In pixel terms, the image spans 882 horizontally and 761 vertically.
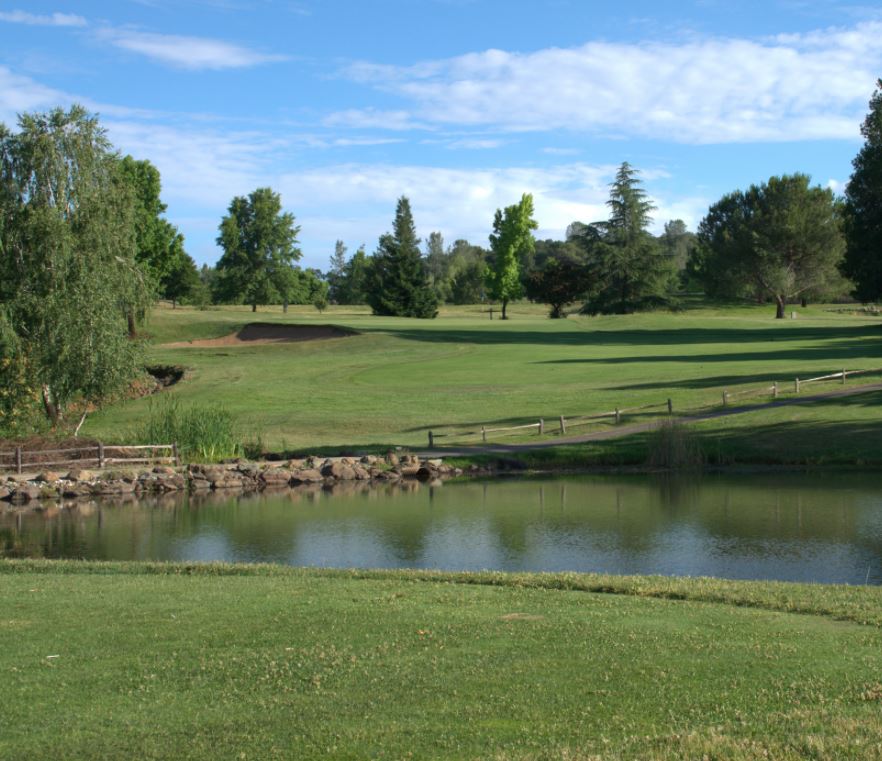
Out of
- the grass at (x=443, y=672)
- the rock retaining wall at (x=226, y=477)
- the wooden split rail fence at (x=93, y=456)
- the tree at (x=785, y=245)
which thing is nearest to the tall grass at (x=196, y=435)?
the wooden split rail fence at (x=93, y=456)

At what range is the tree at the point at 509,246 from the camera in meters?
114

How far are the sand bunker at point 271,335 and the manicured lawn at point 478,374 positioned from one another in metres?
1.73

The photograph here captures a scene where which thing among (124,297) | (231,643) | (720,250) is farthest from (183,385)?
(720,250)

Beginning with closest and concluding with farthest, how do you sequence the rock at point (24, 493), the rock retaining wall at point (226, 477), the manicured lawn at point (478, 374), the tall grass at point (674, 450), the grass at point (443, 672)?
1. the grass at point (443, 672)
2. the rock at point (24, 493)
3. the rock retaining wall at point (226, 477)
4. the tall grass at point (674, 450)
5. the manicured lawn at point (478, 374)

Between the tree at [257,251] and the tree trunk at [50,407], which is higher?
the tree at [257,251]

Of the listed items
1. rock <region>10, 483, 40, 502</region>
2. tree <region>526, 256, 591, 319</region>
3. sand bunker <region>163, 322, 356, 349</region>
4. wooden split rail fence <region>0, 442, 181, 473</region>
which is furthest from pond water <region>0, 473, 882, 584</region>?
tree <region>526, 256, 591, 319</region>

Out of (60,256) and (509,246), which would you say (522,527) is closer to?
(60,256)

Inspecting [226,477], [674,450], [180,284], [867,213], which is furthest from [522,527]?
[180,284]

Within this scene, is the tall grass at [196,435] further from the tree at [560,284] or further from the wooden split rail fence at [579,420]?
the tree at [560,284]

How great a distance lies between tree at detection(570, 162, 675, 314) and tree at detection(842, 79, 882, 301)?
28.4 m

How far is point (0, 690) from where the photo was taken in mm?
8852

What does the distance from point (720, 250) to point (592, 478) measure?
87.1 metres

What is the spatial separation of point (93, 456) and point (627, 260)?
76472 mm

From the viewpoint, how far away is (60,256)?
3656cm
